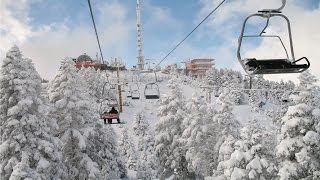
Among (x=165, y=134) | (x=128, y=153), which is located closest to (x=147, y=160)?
(x=128, y=153)

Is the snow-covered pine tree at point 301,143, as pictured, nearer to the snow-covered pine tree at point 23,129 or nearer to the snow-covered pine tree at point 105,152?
the snow-covered pine tree at point 23,129

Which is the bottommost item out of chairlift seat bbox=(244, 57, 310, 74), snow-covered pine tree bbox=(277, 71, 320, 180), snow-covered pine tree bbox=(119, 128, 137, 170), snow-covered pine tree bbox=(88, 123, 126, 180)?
snow-covered pine tree bbox=(119, 128, 137, 170)

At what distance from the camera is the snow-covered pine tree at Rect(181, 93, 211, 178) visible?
126 ft

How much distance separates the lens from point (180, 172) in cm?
4141

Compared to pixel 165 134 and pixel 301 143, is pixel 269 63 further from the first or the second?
pixel 165 134

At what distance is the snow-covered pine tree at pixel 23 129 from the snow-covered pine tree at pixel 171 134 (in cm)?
1568

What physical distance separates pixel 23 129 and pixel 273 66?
18.9 meters

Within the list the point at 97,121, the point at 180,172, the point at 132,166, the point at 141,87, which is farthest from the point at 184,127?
the point at 141,87

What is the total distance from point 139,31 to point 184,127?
13711cm

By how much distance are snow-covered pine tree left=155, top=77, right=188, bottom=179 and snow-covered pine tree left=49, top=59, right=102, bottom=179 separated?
1159 cm

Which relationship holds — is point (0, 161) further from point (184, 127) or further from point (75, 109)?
point (184, 127)

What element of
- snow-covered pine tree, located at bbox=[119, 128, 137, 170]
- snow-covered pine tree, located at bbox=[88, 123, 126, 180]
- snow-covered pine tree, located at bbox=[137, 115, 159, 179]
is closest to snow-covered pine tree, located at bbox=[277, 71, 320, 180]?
snow-covered pine tree, located at bbox=[88, 123, 126, 180]

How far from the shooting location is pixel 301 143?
22.5 metres

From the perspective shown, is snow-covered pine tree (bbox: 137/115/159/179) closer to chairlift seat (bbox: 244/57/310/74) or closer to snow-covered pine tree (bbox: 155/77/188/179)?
snow-covered pine tree (bbox: 155/77/188/179)
